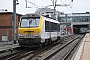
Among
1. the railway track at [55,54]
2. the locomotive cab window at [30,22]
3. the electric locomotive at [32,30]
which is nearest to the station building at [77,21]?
the railway track at [55,54]

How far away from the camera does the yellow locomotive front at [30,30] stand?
23.6 meters

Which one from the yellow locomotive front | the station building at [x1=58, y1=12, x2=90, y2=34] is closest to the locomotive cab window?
the yellow locomotive front

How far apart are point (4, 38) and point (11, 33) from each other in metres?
4.03

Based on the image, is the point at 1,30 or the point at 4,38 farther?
the point at 1,30

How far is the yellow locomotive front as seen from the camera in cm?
2361

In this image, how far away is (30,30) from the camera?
2372cm

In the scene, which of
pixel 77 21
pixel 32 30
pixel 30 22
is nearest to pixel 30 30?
pixel 32 30

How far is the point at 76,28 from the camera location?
412ft

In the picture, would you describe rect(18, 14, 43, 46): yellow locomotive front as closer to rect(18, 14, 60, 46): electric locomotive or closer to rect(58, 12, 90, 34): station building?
rect(18, 14, 60, 46): electric locomotive

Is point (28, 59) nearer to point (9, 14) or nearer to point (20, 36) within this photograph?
point (20, 36)

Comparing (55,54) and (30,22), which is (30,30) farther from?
(55,54)

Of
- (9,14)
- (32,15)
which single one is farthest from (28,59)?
(9,14)

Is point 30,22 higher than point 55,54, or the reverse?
point 30,22

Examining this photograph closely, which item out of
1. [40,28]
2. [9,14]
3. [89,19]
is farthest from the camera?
[89,19]
